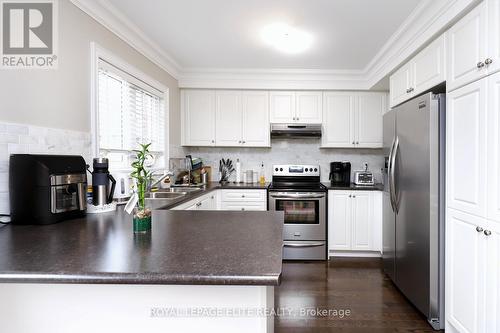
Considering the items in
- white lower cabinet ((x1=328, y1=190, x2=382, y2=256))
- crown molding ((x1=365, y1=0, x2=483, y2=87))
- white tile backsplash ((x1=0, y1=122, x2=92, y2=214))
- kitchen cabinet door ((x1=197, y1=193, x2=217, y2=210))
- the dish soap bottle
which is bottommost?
white lower cabinet ((x1=328, y1=190, x2=382, y2=256))

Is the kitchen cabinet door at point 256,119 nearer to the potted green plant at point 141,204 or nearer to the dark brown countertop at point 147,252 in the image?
the dark brown countertop at point 147,252

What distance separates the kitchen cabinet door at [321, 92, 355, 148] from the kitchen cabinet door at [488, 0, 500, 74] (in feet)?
7.05

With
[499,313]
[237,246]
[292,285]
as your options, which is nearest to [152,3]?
[237,246]

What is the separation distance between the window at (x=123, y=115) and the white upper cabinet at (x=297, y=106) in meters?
1.51

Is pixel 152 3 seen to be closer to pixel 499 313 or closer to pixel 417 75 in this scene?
pixel 417 75

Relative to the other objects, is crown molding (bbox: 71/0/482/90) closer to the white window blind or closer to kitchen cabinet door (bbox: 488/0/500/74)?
kitchen cabinet door (bbox: 488/0/500/74)

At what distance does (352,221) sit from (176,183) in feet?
7.59

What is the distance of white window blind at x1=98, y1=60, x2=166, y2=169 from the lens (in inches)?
83.0

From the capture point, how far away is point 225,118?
12.1ft

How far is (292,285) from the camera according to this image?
2600 mm

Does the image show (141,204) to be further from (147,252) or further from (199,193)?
(199,193)

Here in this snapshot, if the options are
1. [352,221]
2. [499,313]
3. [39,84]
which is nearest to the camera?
[499,313]

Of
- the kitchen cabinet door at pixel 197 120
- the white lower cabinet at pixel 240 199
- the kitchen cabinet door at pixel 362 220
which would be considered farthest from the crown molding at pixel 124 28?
the kitchen cabinet door at pixel 362 220

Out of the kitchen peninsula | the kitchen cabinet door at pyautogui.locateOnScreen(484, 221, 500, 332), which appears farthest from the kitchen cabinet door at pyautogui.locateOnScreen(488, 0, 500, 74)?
the kitchen peninsula
